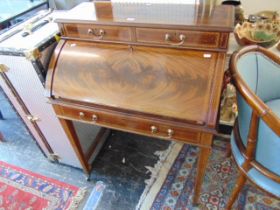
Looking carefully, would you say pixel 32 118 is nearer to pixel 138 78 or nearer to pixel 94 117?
pixel 94 117

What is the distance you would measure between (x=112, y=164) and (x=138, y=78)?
0.88 metres

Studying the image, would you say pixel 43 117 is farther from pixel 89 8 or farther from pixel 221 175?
pixel 221 175

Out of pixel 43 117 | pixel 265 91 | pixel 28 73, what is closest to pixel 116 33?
pixel 28 73

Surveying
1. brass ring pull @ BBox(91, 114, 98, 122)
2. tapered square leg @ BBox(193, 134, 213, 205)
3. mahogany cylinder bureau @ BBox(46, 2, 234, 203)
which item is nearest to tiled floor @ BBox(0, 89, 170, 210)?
tapered square leg @ BBox(193, 134, 213, 205)

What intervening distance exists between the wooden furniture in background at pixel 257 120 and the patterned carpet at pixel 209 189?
0.19 meters

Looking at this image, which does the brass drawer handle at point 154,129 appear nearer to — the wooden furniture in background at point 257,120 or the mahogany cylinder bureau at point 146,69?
the mahogany cylinder bureau at point 146,69

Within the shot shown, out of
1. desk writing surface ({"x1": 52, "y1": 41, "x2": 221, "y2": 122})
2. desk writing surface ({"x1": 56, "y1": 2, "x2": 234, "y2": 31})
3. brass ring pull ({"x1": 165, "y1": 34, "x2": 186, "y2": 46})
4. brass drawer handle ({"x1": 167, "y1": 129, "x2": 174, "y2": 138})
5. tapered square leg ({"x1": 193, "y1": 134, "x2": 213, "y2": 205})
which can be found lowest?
tapered square leg ({"x1": 193, "y1": 134, "x2": 213, "y2": 205})

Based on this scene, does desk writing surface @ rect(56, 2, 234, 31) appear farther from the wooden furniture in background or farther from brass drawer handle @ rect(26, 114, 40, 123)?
brass drawer handle @ rect(26, 114, 40, 123)

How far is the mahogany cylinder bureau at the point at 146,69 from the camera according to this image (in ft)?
3.03

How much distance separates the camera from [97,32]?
108 centimetres

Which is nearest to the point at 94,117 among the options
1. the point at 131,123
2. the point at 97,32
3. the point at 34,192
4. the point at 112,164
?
the point at 131,123

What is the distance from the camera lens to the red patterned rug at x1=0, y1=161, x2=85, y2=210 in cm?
146

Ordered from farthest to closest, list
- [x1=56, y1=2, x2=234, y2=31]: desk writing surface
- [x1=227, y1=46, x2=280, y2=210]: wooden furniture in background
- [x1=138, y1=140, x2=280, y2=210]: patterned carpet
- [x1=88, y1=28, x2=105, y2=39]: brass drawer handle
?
[x1=138, y1=140, x2=280, y2=210]: patterned carpet < [x1=88, y1=28, x2=105, y2=39]: brass drawer handle < [x1=56, y1=2, x2=234, y2=31]: desk writing surface < [x1=227, y1=46, x2=280, y2=210]: wooden furniture in background

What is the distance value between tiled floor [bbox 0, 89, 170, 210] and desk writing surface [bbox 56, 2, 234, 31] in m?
1.01
